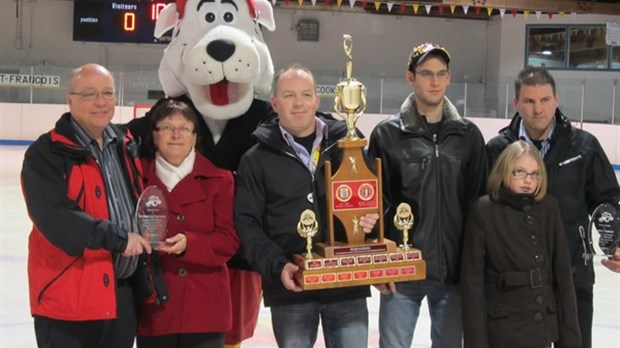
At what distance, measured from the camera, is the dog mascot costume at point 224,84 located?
274 centimetres

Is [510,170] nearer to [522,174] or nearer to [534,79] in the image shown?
[522,174]

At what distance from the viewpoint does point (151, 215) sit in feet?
6.65

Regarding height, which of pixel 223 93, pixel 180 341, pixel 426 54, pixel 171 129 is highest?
pixel 426 54

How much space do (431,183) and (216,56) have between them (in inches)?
37.3

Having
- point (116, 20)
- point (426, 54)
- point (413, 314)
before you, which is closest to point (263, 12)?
point (426, 54)

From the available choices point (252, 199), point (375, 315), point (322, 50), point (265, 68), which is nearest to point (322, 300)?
point (252, 199)

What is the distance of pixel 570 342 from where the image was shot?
2.29 metres

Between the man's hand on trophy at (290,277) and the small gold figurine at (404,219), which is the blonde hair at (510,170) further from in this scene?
the man's hand on trophy at (290,277)

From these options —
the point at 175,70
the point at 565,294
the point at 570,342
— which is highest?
the point at 175,70

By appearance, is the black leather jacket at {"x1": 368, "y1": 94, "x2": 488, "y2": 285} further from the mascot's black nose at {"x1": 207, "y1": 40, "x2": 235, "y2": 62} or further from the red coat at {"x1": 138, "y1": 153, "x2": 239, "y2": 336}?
the mascot's black nose at {"x1": 207, "y1": 40, "x2": 235, "y2": 62}

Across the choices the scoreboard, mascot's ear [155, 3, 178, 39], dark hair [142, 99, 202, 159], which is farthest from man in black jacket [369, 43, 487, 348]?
the scoreboard

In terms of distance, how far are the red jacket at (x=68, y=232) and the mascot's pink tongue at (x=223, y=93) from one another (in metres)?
0.82

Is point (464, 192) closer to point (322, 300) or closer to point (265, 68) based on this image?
point (322, 300)

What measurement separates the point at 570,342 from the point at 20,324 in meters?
2.57
